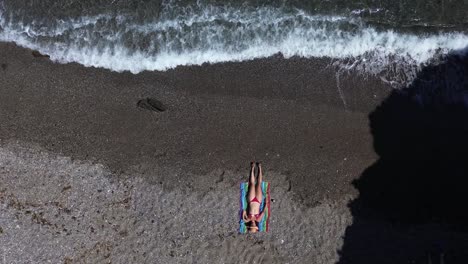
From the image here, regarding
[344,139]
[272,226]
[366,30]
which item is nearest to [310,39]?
[366,30]

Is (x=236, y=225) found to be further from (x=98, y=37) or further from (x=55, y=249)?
(x=98, y=37)

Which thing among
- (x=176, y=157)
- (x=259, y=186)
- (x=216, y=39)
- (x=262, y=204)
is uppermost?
(x=216, y=39)

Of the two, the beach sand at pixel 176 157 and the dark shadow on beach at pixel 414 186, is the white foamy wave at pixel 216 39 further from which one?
the dark shadow on beach at pixel 414 186

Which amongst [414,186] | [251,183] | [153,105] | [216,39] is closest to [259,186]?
[251,183]

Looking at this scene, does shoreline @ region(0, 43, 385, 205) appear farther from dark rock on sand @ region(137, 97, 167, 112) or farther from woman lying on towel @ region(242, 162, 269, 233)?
woman lying on towel @ region(242, 162, 269, 233)

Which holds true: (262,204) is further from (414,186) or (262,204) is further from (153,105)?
(414,186)

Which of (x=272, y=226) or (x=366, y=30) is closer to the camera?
(x=272, y=226)
